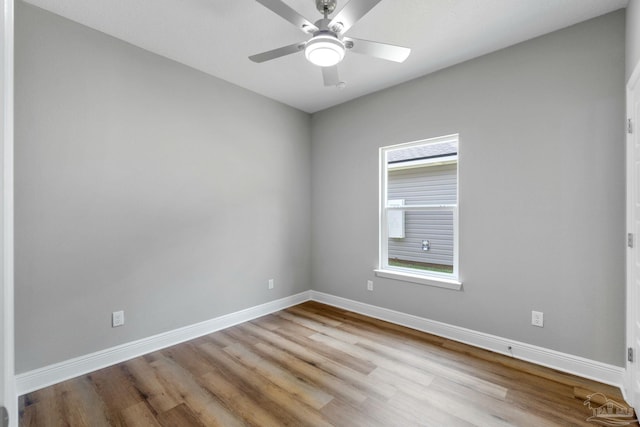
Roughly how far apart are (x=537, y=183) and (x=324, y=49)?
2.10 metres

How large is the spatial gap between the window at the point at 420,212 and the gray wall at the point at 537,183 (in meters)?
0.15

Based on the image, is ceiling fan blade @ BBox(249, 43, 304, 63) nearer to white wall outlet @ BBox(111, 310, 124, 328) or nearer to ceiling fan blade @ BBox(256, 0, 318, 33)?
ceiling fan blade @ BBox(256, 0, 318, 33)

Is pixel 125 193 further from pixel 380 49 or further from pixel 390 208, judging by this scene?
pixel 390 208

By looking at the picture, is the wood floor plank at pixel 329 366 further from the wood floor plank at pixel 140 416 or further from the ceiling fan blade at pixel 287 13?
the ceiling fan blade at pixel 287 13

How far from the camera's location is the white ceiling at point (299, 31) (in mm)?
2102

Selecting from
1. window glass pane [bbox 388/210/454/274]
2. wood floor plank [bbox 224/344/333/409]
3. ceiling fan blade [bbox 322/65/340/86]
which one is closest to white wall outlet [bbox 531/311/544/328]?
window glass pane [bbox 388/210/454/274]

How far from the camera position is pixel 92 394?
205cm

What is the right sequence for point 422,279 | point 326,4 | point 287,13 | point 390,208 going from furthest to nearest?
point 390,208, point 422,279, point 326,4, point 287,13

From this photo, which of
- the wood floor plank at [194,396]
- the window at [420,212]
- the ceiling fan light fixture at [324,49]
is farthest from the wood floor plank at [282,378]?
the ceiling fan light fixture at [324,49]

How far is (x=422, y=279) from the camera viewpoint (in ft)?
10.2

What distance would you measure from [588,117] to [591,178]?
1.58 feet

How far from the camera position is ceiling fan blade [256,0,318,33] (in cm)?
159

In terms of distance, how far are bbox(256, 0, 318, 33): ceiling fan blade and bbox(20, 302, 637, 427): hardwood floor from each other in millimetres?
2477

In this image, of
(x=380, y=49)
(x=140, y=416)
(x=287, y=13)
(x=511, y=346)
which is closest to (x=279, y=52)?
(x=287, y=13)
